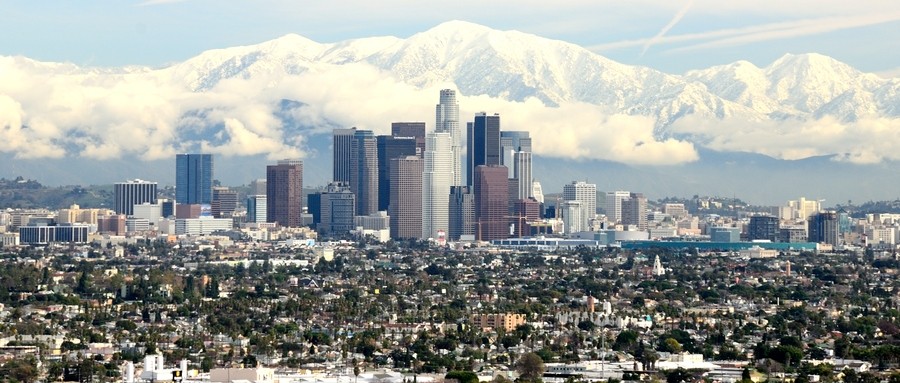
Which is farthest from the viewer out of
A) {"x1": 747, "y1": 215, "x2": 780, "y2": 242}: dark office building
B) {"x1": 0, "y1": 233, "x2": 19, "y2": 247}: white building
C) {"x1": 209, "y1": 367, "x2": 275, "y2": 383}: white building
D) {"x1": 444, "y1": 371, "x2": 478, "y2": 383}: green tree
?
{"x1": 747, "y1": 215, "x2": 780, "y2": 242}: dark office building

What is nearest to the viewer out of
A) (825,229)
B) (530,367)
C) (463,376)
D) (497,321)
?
(463,376)

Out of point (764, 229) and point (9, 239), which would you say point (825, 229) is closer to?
point (764, 229)

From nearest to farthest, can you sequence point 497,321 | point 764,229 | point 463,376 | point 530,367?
point 463,376, point 530,367, point 497,321, point 764,229

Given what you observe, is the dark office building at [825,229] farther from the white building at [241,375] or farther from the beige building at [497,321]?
the white building at [241,375]

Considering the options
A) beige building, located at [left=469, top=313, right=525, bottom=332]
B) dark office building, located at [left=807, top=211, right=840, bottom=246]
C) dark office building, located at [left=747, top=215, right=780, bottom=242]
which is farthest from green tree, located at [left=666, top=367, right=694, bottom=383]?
dark office building, located at [left=747, top=215, right=780, bottom=242]

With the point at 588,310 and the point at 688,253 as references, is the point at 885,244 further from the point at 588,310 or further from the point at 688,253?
the point at 588,310

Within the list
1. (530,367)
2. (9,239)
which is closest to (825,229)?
(9,239)

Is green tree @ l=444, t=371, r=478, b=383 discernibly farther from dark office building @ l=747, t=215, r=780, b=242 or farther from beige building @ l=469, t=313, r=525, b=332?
dark office building @ l=747, t=215, r=780, b=242

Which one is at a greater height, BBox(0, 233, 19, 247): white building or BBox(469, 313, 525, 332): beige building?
BBox(0, 233, 19, 247): white building

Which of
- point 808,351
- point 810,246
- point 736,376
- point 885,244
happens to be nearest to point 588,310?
point 808,351
